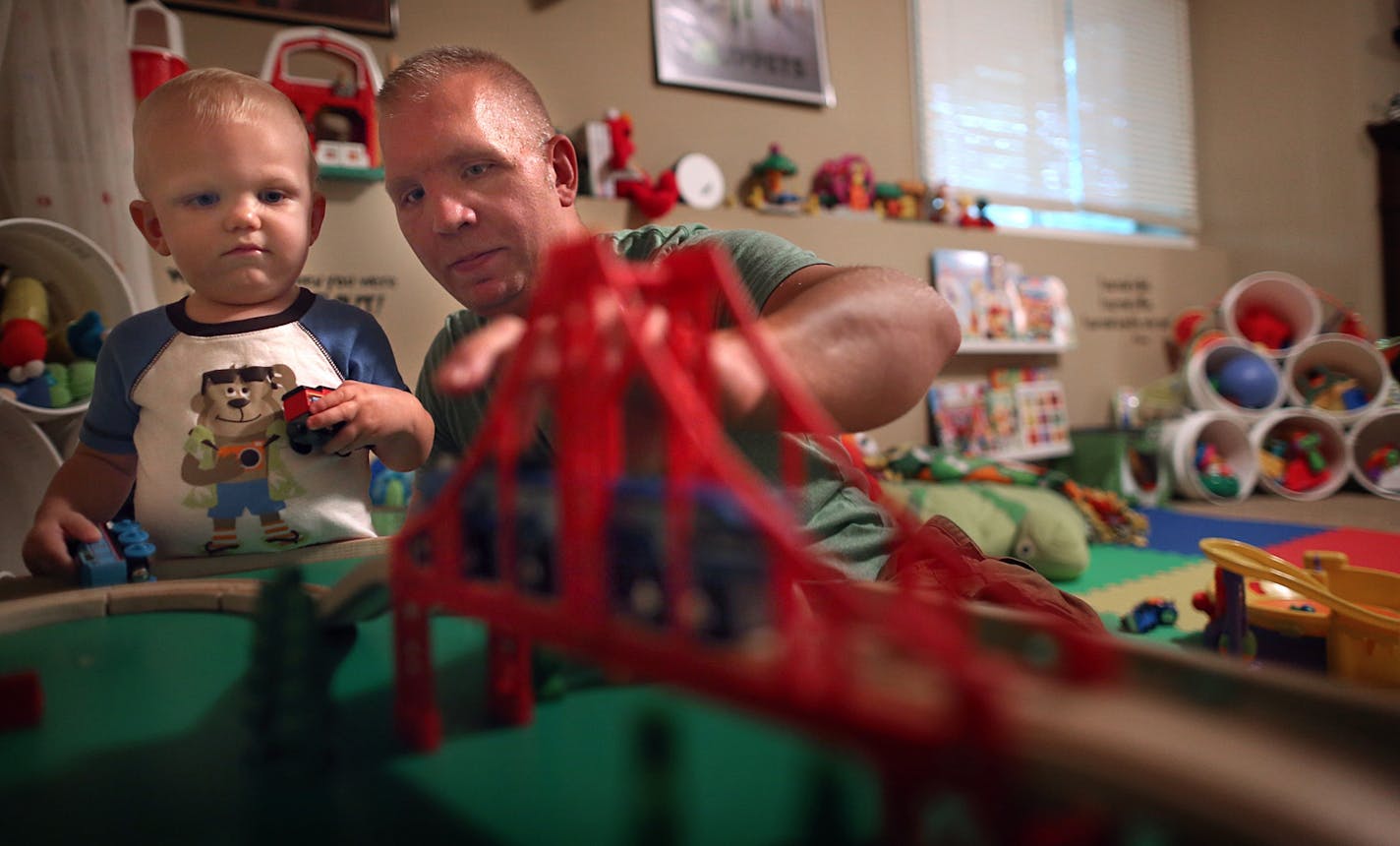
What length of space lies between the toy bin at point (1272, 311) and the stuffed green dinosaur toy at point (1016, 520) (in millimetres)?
1470

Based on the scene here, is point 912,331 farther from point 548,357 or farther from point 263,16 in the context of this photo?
point 263,16

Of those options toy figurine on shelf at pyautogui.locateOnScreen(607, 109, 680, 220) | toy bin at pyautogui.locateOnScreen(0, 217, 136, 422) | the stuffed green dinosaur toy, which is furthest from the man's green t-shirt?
toy figurine on shelf at pyautogui.locateOnScreen(607, 109, 680, 220)

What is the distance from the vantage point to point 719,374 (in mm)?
258

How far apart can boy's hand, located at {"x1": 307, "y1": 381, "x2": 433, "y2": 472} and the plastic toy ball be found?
277cm

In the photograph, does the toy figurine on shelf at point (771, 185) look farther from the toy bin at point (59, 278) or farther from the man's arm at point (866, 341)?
the man's arm at point (866, 341)

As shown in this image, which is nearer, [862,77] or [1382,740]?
[1382,740]

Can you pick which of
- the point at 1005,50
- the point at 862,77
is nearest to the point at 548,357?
the point at 862,77

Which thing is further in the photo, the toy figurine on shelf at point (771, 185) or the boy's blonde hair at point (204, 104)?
the toy figurine on shelf at point (771, 185)

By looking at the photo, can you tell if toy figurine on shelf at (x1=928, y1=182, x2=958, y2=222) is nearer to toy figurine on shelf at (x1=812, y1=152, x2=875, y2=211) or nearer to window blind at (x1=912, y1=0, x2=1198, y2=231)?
window blind at (x1=912, y1=0, x2=1198, y2=231)

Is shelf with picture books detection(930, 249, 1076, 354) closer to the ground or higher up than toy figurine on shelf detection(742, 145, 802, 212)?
closer to the ground

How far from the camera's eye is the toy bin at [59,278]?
41.8 inches

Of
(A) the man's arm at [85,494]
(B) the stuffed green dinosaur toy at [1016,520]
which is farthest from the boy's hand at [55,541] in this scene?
(B) the stuffed green dinosaur toy at [1016,520]

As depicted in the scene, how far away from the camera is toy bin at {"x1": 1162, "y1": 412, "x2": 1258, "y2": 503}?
8.59 feet

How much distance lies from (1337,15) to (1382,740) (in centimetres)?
378
